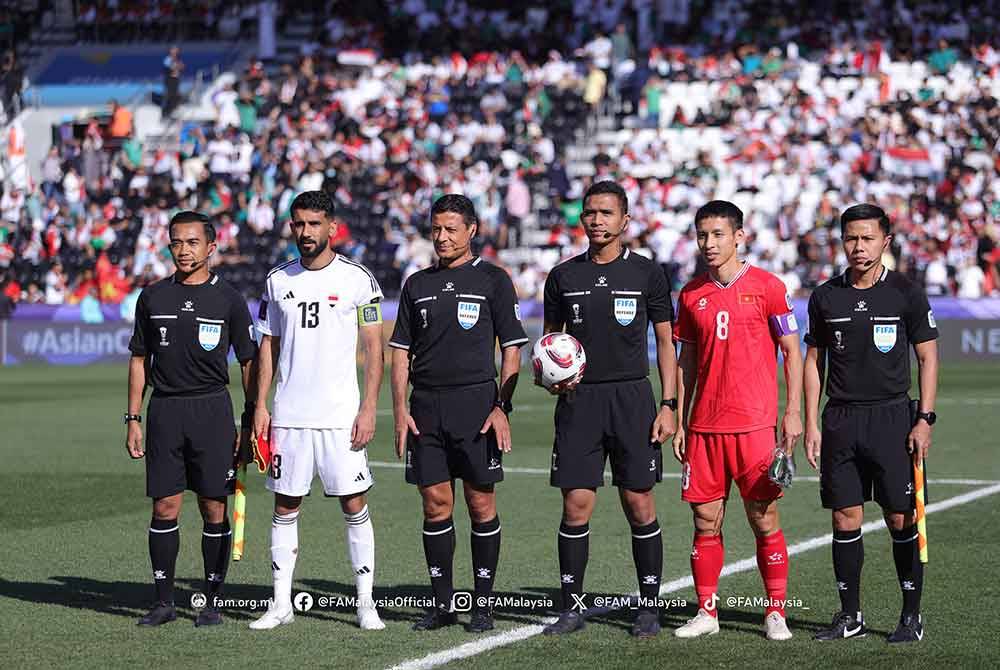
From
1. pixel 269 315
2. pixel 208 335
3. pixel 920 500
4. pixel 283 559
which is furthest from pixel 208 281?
pixel 920 500

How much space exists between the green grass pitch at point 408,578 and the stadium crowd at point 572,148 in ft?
45.6

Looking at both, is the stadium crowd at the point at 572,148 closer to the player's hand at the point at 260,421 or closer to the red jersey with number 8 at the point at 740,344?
the red jersey with number 8 at the point at 740,344

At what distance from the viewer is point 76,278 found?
31906 millimetres

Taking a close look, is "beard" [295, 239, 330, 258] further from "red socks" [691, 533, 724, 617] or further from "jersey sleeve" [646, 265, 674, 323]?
"red socks" [691, 533, 724, 617]

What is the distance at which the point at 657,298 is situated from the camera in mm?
8203

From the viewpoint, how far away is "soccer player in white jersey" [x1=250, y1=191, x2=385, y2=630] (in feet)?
27.3

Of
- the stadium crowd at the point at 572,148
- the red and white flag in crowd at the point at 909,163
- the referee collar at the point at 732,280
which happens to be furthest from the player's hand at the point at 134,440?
the red and white flag in crowd at the point at 909,163

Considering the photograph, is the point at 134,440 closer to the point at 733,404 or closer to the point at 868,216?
the point at 733,404

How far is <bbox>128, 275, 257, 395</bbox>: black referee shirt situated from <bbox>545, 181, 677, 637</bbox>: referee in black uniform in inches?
65.4

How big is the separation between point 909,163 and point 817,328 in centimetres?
2338

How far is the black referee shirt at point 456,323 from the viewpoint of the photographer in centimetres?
826

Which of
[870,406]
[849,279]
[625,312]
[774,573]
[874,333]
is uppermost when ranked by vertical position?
[849,279]

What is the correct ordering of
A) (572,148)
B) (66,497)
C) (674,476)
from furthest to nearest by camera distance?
(572,148), (674,476), (66,497)

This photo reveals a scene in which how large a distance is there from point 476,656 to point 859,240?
99.1 inches
